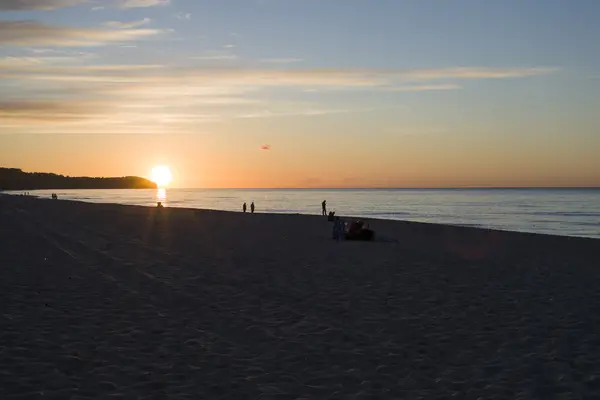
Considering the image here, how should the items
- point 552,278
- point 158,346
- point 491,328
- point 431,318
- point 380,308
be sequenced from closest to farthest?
1. point 158,346
2. point 491,328
3. point 431,318
4. point 380,308
5. point 552,278

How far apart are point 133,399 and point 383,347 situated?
414 cm

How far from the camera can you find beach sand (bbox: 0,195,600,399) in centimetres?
763

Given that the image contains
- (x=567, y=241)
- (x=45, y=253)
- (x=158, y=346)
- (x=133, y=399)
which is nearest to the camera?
(x=133, y=399)

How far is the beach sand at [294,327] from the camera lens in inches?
300

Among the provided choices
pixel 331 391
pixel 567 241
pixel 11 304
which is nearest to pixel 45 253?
pixel 11 304

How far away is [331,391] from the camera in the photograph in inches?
292

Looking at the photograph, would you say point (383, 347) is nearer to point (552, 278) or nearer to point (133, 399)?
point (133, 399)

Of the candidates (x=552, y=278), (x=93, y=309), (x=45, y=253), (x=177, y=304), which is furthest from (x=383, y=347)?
(x=45, y=253)

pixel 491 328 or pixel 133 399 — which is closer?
pixel 133 399

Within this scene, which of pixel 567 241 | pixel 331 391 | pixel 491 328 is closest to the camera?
pixel 331 391

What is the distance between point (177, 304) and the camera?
496 inches

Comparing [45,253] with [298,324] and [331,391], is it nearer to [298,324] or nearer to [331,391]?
[298,324]

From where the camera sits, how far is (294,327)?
1079cm

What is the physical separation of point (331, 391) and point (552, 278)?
457 inches
